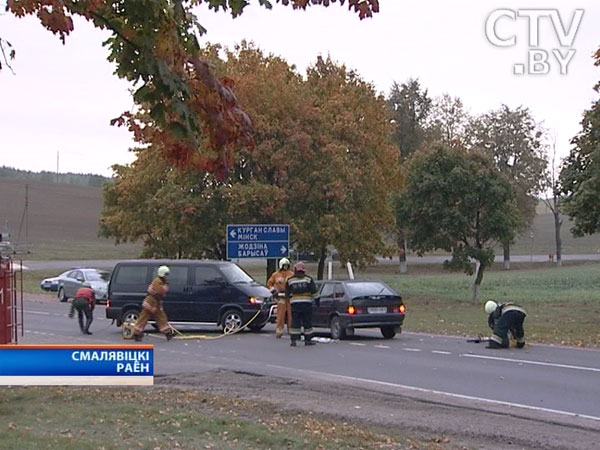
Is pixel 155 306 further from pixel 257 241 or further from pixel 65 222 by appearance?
pixel 65 222

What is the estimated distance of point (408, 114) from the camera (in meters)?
73.6

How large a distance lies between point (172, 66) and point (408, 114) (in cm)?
6855

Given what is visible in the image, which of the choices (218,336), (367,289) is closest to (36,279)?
(218,336)

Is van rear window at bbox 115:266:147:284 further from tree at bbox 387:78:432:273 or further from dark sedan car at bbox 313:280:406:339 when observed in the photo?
tree at bbox 387:78:432:273

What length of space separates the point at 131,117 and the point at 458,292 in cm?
3931

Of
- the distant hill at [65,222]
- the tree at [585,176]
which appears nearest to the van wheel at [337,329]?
the tree at [585,176]

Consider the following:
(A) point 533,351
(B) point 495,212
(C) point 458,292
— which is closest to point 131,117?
(A) point 533,351

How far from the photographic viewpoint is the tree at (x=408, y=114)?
7300cm

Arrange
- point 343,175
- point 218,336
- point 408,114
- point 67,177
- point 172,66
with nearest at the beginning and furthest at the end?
point 172,66
point 218,336
point 343,175
point 408,114
point 67,177

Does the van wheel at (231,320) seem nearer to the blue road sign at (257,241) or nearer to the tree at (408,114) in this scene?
the blue road sign at (257,241)

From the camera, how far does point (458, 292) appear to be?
45062mm

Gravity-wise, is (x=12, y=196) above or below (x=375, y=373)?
above

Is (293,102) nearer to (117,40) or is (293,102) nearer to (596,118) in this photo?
(596,118)
